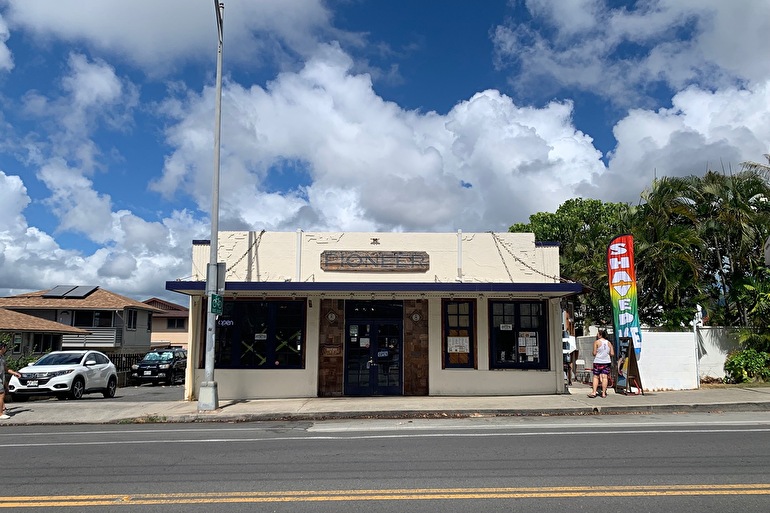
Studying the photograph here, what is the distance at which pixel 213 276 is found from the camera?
14.5m

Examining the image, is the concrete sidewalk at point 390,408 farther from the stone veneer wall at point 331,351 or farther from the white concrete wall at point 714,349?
the white concrete wall at point 714,349

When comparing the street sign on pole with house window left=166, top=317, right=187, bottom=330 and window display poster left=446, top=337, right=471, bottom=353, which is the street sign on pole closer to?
window display poster left=446, top=337, right=471, bottom=353

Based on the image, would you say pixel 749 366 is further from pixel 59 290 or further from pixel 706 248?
pixel 59 290

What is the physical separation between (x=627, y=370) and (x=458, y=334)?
4358mm

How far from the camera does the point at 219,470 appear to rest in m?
7.70

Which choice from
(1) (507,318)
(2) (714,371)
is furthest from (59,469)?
(2) (714,371)

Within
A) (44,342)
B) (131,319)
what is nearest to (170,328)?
(131,319)

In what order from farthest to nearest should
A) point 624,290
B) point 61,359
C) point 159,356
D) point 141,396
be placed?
point 159,356, point 141,396, point 61,359, point 624,290

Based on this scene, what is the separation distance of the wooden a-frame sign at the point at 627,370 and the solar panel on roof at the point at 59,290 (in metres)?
37.6

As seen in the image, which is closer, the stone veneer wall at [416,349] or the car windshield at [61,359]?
the stone veneer wall at [416,349]

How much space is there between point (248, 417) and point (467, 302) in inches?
260

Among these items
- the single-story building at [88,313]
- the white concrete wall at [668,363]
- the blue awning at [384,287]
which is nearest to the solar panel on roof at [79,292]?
the single-story building at [88,313]

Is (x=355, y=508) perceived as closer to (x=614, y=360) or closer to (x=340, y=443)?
(x=340, y=443)

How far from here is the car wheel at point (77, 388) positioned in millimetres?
18494
